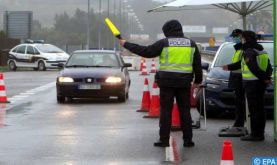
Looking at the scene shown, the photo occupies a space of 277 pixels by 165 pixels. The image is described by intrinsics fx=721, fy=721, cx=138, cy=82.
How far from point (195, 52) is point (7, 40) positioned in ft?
155

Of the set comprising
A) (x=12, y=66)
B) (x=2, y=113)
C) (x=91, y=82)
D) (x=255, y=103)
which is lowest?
(x=12, y=66)

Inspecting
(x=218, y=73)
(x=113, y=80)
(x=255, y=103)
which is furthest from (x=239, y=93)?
(x=113, y=80)

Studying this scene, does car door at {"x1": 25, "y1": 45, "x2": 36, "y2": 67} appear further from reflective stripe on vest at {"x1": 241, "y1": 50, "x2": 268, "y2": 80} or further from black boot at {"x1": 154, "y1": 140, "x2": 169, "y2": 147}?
black boot at {"x1": 154, "y1": 140, "x2": 169, "y2": 147}

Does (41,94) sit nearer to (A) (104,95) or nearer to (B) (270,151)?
(A) (104,95)

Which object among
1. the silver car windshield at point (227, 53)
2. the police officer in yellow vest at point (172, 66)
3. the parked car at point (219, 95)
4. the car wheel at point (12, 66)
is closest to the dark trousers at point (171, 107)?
the police officer in yellow vest at point (172, 66)

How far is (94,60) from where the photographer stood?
61.8 ft

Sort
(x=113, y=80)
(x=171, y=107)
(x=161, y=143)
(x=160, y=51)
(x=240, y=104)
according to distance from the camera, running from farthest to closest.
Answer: (x=113, y=80)
(x=240, y=104)
(x=161, y=143)
(x=171, y=107)
(x=160, y=51)

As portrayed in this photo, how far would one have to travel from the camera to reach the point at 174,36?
977cm

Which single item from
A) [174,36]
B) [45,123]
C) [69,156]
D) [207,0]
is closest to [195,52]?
[174,36]

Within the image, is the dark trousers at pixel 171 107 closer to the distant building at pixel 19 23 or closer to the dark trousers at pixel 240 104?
the dark trousers at pixel 240 104

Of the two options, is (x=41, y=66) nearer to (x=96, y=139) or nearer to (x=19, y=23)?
(x=19, y=23)

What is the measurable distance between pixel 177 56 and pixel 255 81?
1421mm

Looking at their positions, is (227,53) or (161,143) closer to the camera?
(161,143)

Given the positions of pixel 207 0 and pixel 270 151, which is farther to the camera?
pixel 207 0
